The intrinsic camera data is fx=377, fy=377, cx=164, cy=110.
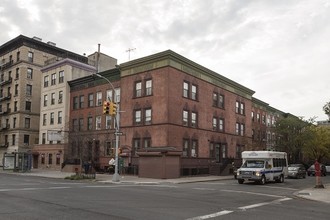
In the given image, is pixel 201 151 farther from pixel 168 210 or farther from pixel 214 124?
pixel 168 210

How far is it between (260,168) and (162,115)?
44.3 feet

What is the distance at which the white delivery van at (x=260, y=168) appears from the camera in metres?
29.2

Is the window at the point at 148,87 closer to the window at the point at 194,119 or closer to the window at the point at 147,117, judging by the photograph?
the window at the point at 147,117

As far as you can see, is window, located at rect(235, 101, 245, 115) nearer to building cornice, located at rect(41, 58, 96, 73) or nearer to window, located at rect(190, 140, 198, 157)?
window, located at rect(190, 140, 198, 157)

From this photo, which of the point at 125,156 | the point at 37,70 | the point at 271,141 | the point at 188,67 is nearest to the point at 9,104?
the point at 37,70

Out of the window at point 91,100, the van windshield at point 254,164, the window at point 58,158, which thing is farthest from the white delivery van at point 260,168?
the window at point 58,158

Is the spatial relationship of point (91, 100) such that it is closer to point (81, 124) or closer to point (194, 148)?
point (81, 124)

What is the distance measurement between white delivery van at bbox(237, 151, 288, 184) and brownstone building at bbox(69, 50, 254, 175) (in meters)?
8.53

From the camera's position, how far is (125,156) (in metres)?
43.0

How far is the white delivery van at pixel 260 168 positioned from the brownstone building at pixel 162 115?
8528 mm

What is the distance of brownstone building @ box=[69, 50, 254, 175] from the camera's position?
40.4 metres

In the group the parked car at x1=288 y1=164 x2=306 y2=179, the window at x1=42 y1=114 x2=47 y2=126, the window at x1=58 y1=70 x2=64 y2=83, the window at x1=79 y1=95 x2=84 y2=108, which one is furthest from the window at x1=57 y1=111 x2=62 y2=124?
the parked car at x1=288 y1=164 x2=306 y2=179

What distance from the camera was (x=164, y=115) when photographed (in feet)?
131

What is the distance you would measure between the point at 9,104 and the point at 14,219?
60892 millimetres
